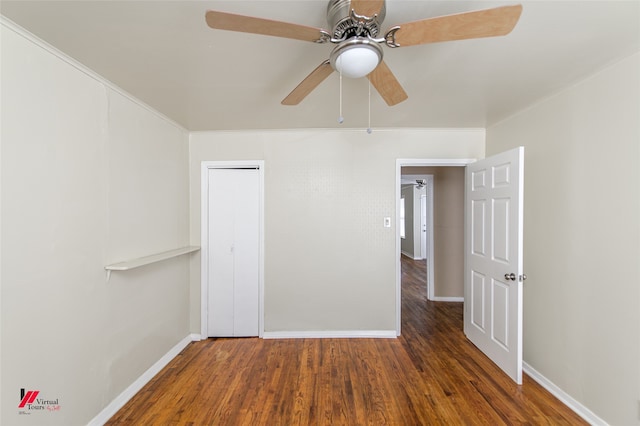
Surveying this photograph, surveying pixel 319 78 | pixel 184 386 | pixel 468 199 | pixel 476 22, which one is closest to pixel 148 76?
pixel 319 78

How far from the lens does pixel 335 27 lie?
3.53 feet

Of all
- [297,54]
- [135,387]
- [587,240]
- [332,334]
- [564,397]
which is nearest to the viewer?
[297,54]

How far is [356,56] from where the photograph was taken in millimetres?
1087

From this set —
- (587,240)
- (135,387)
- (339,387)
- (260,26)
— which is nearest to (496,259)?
(587,240)

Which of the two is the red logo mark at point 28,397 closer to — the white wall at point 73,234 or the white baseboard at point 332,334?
the white wall at point 73,234

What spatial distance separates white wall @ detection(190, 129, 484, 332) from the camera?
2.85 metres

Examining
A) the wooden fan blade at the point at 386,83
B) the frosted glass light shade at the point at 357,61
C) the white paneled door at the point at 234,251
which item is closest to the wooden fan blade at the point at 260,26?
the frosted glass light shade at the point at 357,61

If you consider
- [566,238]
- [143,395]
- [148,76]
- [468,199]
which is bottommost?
[143,395]

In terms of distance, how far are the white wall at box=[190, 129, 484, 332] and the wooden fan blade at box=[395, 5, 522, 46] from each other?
5.98 feet

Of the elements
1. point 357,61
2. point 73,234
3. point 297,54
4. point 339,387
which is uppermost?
point 297,54

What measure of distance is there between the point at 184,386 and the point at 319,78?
2.51 metres

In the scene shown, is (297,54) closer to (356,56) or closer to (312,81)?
(312,81)

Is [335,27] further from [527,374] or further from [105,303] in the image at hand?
[527,374]

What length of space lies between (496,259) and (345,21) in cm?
229
